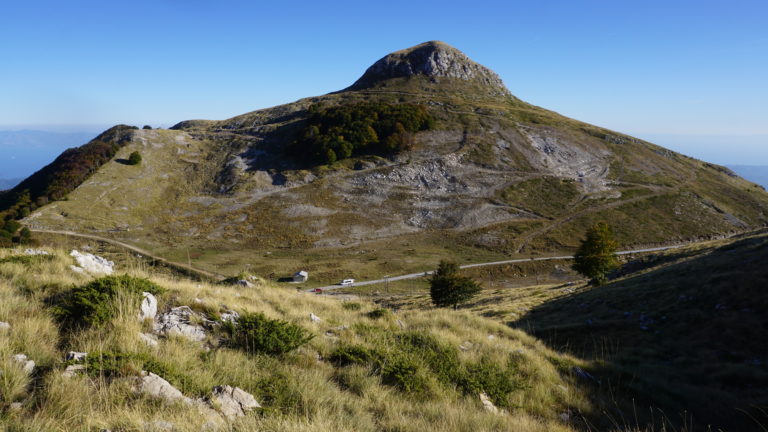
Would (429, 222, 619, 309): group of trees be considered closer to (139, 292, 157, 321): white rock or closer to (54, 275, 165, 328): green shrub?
(139, 292, 157, 321): white rock

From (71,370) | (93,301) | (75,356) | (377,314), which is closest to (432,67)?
(377,314)

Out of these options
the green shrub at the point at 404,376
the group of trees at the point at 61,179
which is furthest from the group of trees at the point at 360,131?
the green shrub at the point at 404,376

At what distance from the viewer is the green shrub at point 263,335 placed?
24.3ft

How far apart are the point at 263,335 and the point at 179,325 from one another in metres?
1.83

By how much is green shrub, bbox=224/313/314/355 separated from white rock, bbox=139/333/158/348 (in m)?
1.42

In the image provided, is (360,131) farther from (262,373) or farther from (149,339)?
(262,373)

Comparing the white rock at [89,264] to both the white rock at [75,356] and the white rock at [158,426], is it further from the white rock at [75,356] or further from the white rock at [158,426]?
the white rock at [158,426]

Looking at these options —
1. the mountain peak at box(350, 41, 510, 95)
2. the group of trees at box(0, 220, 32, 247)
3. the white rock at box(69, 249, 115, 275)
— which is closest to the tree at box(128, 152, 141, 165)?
the group of trees at box(0, 220, 32, 247)

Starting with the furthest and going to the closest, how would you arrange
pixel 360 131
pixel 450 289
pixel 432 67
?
pixel 432 67 → pixel 360 131 → pixel 450 289

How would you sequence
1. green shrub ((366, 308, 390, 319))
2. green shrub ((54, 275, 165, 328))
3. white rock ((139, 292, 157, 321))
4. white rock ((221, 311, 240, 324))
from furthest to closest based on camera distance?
green shrub ((366, 308, 390, 319))
white rock ((221, 311, 240, 324))
white rock ((139, 292, 157, 321))
green shrub ((54, 275, 165, 328))

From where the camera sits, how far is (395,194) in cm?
7800

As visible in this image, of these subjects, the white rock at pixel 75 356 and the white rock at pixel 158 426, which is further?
the white rock at pixel 75 356

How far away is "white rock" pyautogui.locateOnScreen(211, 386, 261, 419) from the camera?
4.95 metres

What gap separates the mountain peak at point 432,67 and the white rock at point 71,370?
140992 millimetres
